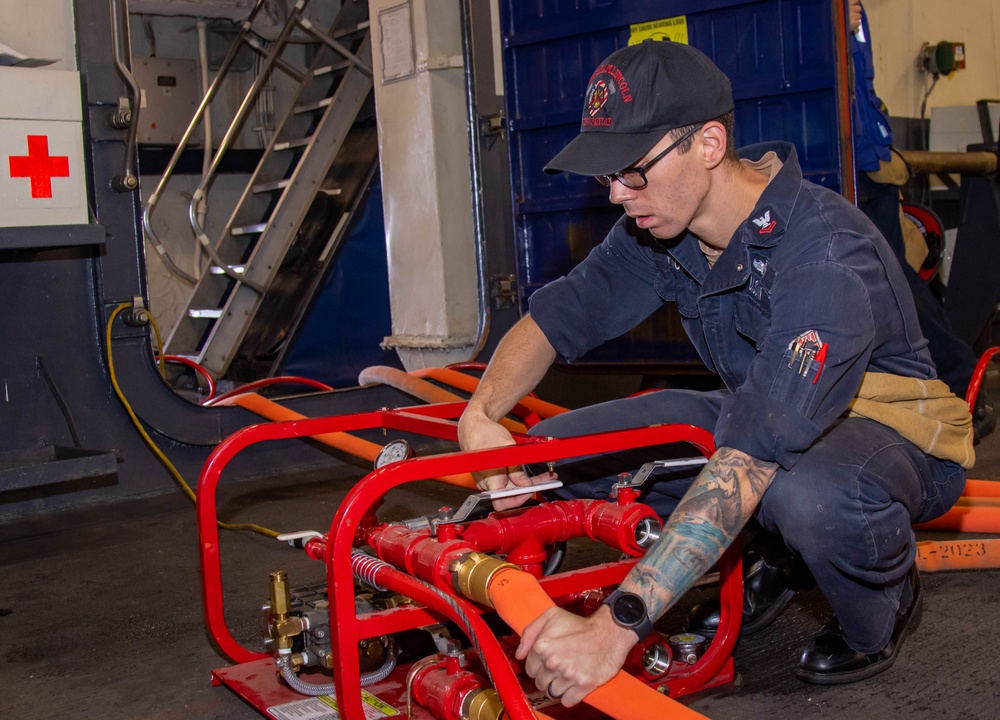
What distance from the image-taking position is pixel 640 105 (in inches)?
75.5

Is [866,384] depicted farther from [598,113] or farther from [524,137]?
[524,137]

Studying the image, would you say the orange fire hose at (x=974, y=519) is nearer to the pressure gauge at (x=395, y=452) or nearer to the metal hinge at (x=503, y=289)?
the pressure gauge at (x=395, y=452)

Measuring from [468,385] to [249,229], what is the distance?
3069mm

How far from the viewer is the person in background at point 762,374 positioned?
1.70 metres

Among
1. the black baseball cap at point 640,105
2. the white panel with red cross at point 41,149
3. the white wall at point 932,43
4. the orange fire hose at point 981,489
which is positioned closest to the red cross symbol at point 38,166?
the white panel with red cross at point 41,149

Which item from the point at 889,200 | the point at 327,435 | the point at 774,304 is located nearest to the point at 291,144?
the point at 327,435

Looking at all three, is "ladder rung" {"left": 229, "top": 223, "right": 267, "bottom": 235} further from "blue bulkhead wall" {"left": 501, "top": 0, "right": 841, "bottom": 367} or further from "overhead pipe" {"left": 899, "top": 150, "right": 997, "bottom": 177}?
"overhead pipe" {"left": 899, "top": 150, "right": 997, "bottom": 177}

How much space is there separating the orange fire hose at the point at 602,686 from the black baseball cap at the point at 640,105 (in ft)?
2.49

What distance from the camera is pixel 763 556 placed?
2613 millimetres

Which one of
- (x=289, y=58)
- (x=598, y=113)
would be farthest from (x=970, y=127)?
(x=598, y=113)

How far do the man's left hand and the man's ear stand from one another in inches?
37.9

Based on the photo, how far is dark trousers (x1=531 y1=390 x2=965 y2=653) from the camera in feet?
6.49

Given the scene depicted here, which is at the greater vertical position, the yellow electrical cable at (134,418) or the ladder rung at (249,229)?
the ladder rung at (249,229)

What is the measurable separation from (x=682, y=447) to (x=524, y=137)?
245cm
